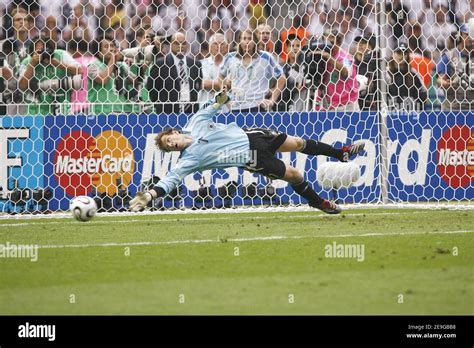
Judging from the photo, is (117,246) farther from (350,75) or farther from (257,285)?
(350,75)

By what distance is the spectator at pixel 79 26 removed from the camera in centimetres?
1445

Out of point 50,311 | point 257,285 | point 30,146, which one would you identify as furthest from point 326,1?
point 50,311

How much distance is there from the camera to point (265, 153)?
11797mm

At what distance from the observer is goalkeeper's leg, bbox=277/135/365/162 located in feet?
39.8

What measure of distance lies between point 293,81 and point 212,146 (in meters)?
2.89

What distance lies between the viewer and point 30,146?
1345 centimetres

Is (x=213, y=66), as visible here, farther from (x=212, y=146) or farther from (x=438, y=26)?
(x=438, y=26)

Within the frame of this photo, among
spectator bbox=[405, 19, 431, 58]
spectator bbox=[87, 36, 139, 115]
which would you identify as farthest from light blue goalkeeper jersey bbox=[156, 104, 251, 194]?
spectator bbox=[405, 19, 431, 58]

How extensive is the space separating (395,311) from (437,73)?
9813mm

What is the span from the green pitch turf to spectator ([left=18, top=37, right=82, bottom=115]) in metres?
2.66

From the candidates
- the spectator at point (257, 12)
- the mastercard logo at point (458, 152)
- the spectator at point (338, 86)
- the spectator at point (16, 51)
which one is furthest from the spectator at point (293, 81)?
the spectator at point (16, 51)
